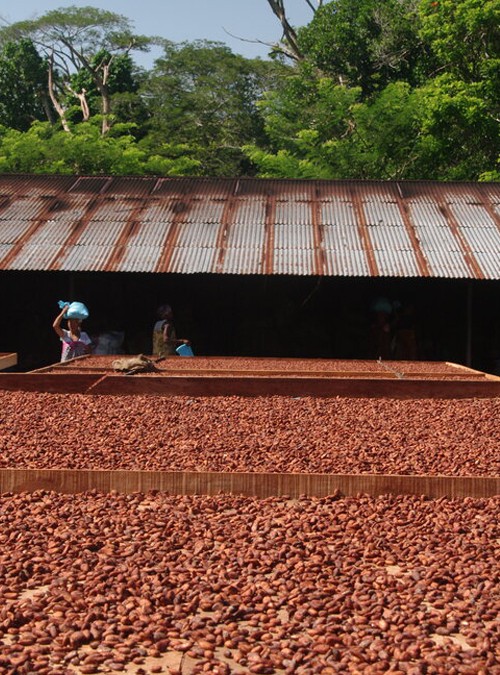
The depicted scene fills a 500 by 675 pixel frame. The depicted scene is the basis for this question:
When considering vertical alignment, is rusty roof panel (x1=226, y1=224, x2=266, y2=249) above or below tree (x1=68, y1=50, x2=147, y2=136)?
below

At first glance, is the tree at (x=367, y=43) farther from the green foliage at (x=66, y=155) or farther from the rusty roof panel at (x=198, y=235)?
the rusty roof panel at (x=198, y=235)

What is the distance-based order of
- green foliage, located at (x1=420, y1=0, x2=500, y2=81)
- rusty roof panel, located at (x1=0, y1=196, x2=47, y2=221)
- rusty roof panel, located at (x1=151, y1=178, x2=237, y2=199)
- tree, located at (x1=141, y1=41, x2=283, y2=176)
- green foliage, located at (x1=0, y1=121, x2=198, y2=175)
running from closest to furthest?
1. rusty roof panel, located at (x1=0, y1=196, x2=47, y2=221)
2. rusty roof panel, located at (x1=151, y1=178, x2=237, y2=199)
3. green foliage, located at (x1=420, y1=0, x2=500, y2=81)
4. green foliage, located at (x1=0, y1=121, x2=198, y2=175)
5. tree, located at (x1=141, y1=41, x2=283, y2=176)

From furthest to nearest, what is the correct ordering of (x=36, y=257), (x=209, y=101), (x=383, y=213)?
1. (x=209, y=101)
2. (x=383, y=213)
3. (x=36, y=257)

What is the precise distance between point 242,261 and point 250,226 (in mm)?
1273

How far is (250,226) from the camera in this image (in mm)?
11828

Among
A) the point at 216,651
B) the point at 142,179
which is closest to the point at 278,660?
the point at 216,651

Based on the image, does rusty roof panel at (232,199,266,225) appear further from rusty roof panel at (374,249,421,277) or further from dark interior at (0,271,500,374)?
rusty roof panel at (374,249,421,277)

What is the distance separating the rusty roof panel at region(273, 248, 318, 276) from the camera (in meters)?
10.4

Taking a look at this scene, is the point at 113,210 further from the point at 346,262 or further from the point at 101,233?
the point at 346,262

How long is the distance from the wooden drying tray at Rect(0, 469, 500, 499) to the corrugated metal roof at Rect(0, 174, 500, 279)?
6.36 meters

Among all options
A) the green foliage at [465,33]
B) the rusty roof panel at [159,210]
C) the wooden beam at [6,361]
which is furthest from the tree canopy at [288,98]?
the wooden beam at [6,361]

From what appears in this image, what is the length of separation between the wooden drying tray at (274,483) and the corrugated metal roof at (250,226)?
6355 mm

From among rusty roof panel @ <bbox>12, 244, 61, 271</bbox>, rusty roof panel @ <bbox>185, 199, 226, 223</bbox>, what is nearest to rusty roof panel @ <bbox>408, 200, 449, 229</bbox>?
rusty roof panel @ <bbox>185, 199, 226, 223</bbox>

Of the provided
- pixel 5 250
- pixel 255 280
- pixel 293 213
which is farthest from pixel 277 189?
pixel 5 250
